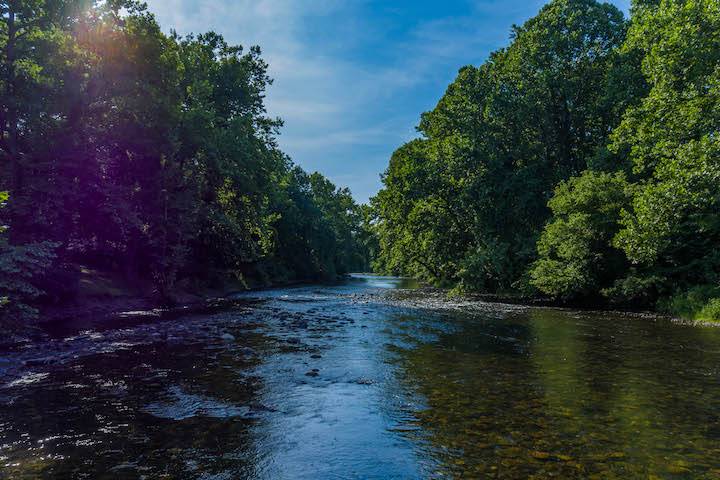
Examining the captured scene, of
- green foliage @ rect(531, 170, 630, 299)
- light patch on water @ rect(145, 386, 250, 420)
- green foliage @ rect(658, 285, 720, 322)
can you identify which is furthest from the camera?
green foliage @ rect(531, 170, 630, 299)

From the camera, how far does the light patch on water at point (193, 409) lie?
8.02 meters

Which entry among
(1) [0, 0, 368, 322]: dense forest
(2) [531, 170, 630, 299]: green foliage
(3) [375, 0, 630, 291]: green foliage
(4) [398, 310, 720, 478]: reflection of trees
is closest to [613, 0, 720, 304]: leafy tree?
(2) [531, 170, 630, 299]: green foliage

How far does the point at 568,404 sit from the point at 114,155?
3007 centimetres

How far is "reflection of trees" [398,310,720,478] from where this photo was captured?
6.08 metres

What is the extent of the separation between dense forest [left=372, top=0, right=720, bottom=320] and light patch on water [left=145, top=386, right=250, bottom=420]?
21745 mm

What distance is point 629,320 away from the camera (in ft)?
70.2

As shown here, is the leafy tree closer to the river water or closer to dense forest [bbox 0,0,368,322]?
the river water

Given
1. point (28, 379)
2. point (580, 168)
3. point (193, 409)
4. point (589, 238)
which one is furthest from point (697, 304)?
point (28, 379)

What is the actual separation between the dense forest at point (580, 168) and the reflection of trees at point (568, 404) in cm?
910

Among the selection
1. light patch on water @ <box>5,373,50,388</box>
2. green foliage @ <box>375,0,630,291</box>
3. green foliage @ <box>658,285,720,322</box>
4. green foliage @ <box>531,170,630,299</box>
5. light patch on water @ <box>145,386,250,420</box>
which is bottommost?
light patch on water @ <box>5,373,50,388</box>

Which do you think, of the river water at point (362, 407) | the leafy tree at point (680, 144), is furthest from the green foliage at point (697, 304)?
the river water at point (362, 407)

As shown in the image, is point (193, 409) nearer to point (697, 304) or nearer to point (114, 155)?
point (697, 304)

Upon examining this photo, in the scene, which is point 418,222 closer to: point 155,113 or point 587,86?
point 587,86

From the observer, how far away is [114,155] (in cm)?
2861
